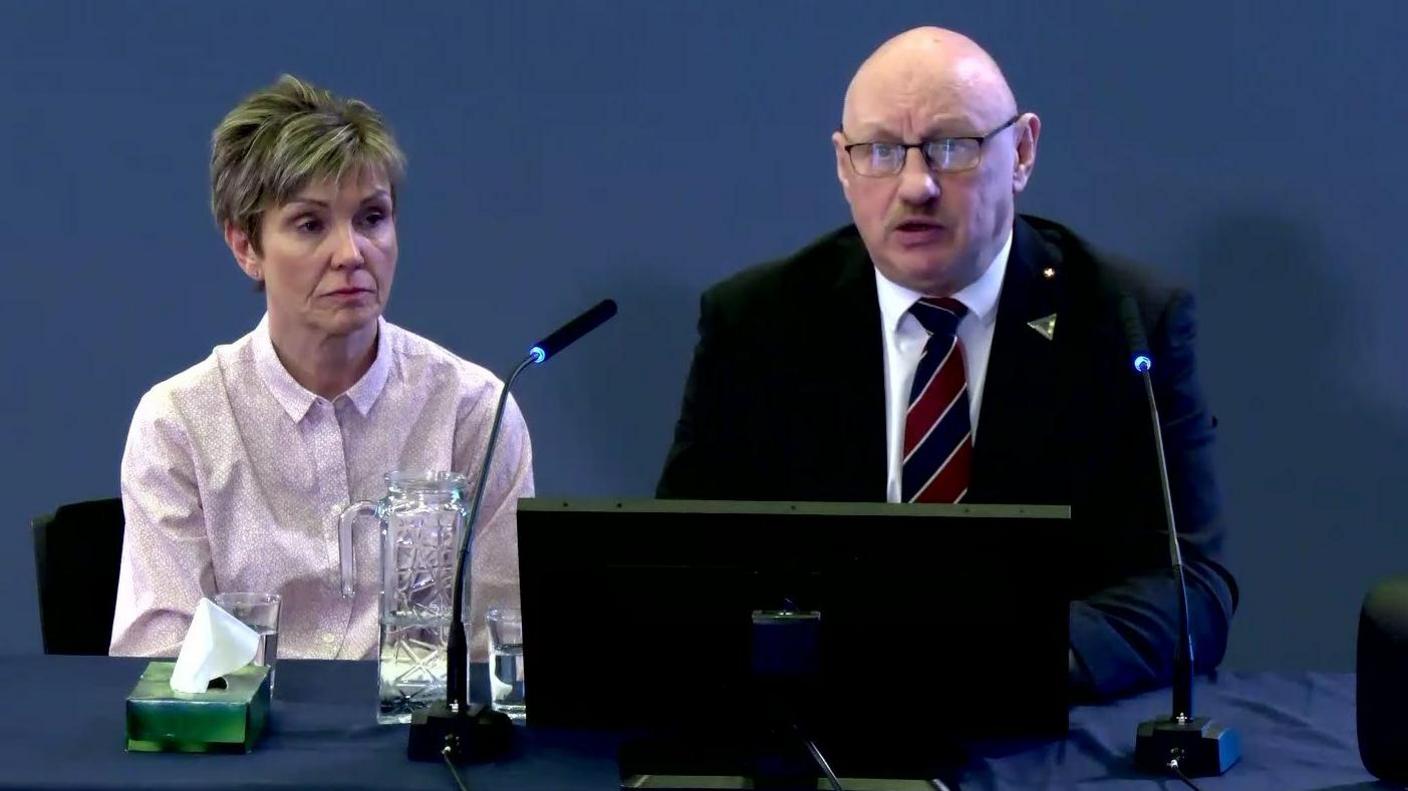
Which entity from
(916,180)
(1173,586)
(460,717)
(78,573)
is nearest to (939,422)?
(916,180)

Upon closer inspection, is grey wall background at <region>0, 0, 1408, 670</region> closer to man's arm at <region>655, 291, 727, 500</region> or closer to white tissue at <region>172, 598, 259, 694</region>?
man's arm at <region>655, 291, 727, 500</region>

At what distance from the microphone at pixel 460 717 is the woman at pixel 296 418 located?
0.63m

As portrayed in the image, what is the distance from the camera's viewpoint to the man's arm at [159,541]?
233cm

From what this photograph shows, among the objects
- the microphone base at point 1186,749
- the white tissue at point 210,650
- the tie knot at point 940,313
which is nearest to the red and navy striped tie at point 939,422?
the tie knot at point 940,313

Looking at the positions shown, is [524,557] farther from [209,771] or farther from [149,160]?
[149,160]

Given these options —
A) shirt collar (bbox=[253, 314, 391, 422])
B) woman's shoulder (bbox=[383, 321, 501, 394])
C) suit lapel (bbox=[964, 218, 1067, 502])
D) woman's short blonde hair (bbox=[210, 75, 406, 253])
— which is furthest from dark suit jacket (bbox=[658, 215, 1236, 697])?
woman's short blonde hair (bbox=[210, 75, 406, 253])

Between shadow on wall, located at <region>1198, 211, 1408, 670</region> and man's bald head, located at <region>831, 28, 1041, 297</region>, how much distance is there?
899 mm

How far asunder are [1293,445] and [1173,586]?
1.26 metres

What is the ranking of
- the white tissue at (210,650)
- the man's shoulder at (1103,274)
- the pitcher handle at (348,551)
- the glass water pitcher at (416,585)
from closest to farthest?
the white tissue at (210,650) → the glass water pitcher at (416,585) → the pitcher handle at (348,551) → the man's shoulder at (1103,274)

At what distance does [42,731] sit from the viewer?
5.96 feet

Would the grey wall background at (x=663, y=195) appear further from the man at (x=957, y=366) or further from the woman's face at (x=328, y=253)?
the woman's face at (x=328, y=253)

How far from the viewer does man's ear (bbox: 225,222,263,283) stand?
8.32 ft

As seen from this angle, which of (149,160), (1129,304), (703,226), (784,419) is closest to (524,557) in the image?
(1129,304)

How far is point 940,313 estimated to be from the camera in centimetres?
255
